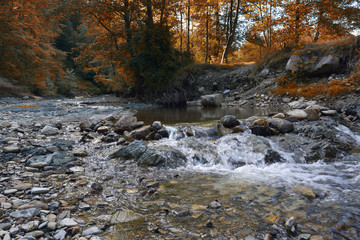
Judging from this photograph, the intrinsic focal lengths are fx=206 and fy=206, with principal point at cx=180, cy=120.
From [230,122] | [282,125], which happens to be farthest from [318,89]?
[230,122]

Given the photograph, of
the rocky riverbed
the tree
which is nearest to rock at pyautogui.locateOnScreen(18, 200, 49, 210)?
the rocky riverbed

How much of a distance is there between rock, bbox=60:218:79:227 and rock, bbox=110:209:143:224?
1.03ft

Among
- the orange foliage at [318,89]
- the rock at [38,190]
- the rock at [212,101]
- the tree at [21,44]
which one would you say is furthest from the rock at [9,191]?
the tree at [21,44]

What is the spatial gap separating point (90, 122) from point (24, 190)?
388 centimetres

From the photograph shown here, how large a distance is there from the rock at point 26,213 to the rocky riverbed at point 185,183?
0.04 ft

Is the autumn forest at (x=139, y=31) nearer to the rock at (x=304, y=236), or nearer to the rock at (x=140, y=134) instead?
the rock at (x=140, y=134)

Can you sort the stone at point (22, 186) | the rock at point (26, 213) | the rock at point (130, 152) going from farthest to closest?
the rock at point (130, 152) → the stone at point (22, 186) → the rock at point (26, 213)

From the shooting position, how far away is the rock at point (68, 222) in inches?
70.2

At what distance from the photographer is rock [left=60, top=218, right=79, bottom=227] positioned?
1.78 m

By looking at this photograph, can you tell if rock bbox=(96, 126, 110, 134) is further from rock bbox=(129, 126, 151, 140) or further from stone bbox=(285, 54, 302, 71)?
stone bbox=(285, 54, 302, 71)

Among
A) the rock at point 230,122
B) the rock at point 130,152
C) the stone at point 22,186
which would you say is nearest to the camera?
the stone at point 22,186

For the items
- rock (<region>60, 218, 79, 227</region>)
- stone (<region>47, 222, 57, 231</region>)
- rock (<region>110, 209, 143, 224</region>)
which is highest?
stone (<region>47, 222, 57, 231</region>)

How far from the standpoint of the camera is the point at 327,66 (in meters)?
9.58

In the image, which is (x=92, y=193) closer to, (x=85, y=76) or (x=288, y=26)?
(x=288, y=26)
